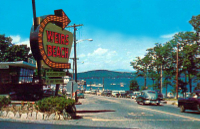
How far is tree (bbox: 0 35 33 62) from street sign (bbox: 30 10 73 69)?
4316cm

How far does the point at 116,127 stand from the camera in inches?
538

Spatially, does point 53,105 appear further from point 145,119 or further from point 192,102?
point 192,102

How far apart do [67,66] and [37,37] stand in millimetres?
4985

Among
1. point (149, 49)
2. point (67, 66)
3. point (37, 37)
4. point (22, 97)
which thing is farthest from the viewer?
point (149, 49)

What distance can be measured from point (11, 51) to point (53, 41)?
4510cm

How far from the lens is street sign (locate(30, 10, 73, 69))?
65.6 feet

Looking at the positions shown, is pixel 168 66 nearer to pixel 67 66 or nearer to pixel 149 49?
pixel 149 49

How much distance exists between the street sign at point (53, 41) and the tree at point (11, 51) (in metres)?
43.2

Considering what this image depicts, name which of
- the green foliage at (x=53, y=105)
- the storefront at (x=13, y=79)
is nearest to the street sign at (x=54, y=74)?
the green foliage at (x=53, y=105)

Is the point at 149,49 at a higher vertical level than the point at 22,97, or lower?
higher

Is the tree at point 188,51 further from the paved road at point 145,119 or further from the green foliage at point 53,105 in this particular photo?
the green foliage at point 53,105

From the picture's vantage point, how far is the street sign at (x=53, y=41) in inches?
787

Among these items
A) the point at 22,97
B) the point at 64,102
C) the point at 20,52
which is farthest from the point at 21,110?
the point at 20,52

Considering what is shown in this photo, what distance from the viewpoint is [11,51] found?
205ft
